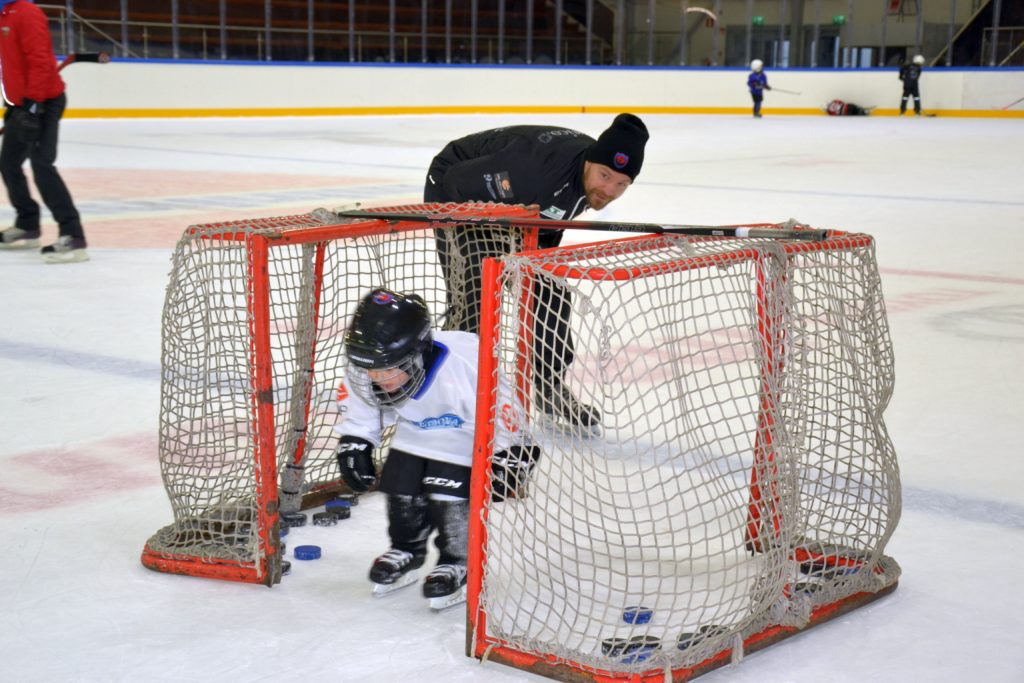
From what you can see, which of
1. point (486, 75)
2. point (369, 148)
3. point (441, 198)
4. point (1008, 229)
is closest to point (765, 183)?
point (1008, 229)

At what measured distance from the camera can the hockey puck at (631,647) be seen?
1.89m

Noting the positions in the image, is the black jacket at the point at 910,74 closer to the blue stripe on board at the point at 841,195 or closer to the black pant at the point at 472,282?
the blue stripe on board at the point at 841,195

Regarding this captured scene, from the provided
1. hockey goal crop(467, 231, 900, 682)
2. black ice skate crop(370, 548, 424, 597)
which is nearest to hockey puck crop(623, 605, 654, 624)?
hockey goal crop(467, 231, 900, 682)

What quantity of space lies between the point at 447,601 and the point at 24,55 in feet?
15.2

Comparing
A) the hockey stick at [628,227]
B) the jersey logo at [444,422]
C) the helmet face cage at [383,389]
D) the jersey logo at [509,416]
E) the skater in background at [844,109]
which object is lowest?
the jersey logo at [444,422]

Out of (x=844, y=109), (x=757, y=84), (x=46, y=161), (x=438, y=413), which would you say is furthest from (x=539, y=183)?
(x=844, y=109)

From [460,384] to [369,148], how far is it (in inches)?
442

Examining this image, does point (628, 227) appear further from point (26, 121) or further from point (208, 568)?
point (26, 121)

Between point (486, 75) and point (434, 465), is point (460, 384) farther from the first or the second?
point (486, 75)

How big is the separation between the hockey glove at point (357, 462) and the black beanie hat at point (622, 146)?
997 mm

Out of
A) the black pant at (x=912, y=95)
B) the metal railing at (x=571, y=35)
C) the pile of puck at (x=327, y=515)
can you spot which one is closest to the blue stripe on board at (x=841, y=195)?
the pile of puck at (x=327, y=515)

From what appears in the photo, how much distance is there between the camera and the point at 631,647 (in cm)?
197

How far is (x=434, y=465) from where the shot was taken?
2217 mm

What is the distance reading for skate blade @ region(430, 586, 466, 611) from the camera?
2.13m
